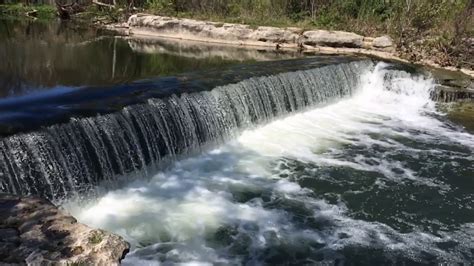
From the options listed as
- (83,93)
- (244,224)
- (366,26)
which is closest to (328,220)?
(244,224)

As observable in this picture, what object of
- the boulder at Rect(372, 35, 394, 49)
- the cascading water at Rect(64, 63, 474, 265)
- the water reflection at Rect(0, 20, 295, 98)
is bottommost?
the cascading water at Rect(64, 63, 474, 265)

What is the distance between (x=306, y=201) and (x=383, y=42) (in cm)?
1255

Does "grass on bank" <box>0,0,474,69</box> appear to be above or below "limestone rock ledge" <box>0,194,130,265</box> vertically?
above

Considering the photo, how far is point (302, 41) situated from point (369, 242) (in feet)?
47.1

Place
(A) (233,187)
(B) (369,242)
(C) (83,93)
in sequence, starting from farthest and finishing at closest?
(C) (83,93), (A) (233,187), (B) (369,242)

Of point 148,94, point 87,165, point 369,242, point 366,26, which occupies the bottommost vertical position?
point 369,242

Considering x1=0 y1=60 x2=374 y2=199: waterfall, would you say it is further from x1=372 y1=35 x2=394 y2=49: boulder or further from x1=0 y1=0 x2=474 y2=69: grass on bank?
x1=0 y1=0 x2=474 y2=69: grass on bank

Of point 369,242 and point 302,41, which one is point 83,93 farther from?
point 302,41

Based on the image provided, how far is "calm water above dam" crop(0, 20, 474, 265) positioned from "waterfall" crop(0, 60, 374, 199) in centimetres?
2

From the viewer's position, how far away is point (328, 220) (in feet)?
21.7

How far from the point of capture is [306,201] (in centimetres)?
720

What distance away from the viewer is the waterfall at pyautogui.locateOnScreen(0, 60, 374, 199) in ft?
20.1

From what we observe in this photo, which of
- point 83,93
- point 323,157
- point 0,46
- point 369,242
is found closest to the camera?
point 369,242

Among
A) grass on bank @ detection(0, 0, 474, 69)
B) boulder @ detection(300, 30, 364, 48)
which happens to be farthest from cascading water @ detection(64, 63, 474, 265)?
boulder @ detection(300, 30, 364, 48)
